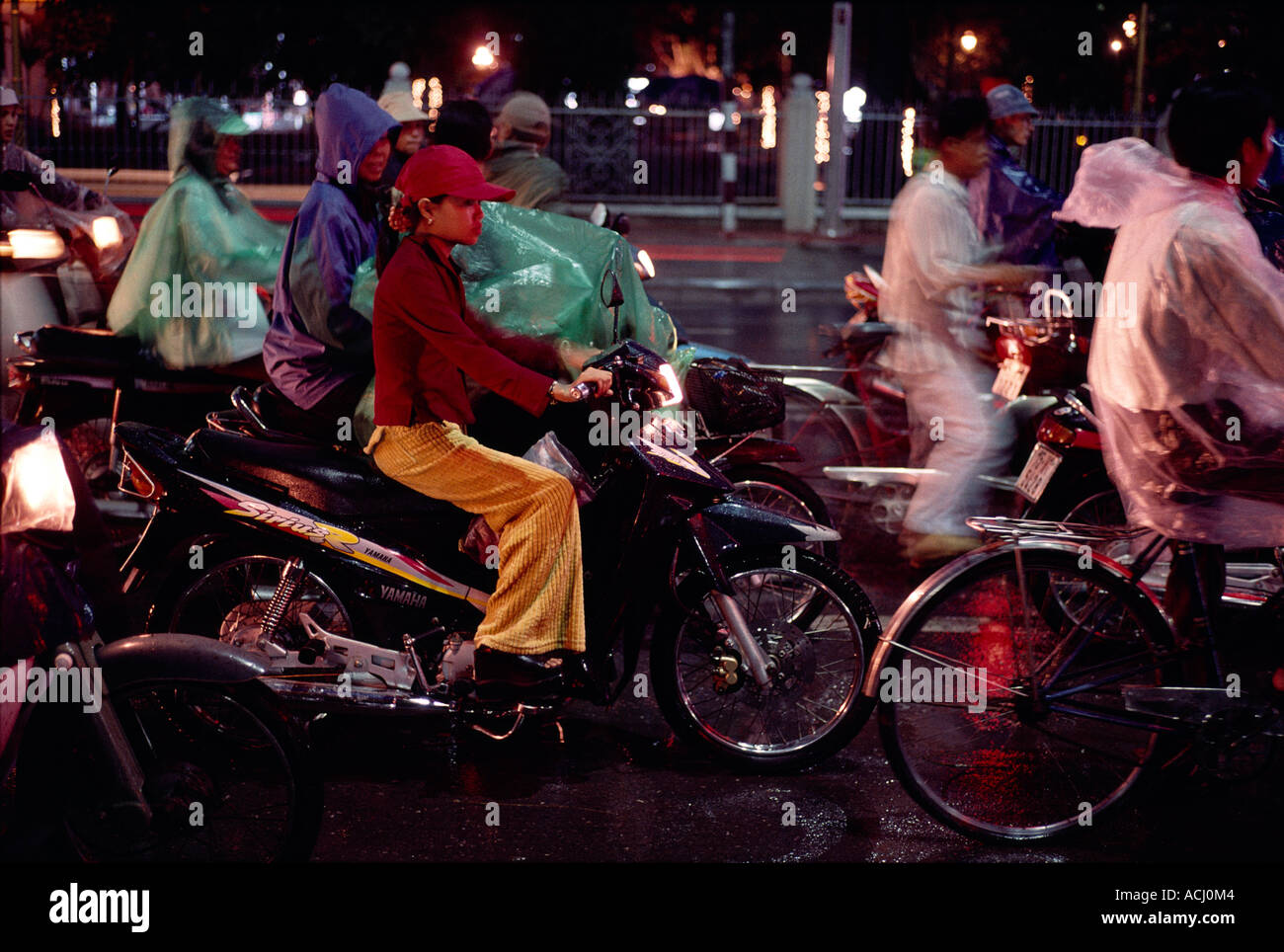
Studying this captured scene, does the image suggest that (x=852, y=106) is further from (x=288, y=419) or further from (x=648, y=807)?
(x=648, y=807)

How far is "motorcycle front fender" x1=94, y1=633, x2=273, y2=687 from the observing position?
10.8ft

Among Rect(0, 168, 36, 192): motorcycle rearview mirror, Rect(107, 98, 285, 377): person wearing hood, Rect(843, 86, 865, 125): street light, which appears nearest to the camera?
Rect(107, 98, 285, 377): person wearing hood

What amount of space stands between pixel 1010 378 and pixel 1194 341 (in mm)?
2228

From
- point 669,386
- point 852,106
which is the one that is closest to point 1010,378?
point 669,386

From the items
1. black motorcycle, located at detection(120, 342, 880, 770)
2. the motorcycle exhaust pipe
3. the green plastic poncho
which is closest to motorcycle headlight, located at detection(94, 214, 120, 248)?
black motorcycle, located at detection(120, 342, 880, 770)

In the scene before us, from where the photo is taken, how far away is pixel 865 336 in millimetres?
6473

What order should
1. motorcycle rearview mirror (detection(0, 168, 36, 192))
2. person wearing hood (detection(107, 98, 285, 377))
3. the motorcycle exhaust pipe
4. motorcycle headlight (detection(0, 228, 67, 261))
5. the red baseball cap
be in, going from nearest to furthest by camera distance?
1. the red baseball cap
2. the motorcycle exhaust pipe
3. person wearing hood (detection(107, 98, 285, 377))
4. motorcycle headlight (detection(0, 228, 67, 261))
5. motorcycle rearview mirror (detection(0, 168, 36, 192))

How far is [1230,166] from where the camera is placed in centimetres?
380

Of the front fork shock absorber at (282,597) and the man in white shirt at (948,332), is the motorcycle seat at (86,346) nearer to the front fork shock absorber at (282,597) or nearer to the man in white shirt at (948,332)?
the front fork shock absorber at (282,597)

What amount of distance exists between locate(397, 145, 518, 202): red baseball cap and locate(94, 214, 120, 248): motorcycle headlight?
143 inches

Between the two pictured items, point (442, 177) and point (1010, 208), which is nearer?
point (442, 177)

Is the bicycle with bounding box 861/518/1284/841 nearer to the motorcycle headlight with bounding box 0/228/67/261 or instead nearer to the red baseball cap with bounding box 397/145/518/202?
the red baseball cap with bounding box 397/145/518/202

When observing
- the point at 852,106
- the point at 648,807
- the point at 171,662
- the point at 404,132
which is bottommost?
the point at 648,807

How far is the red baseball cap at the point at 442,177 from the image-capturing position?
13.2ft
